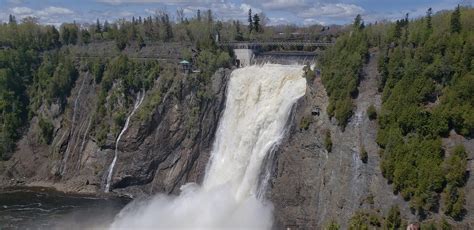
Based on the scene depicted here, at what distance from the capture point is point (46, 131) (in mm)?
84000

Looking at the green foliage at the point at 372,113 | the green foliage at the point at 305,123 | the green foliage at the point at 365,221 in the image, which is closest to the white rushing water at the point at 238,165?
the green foliage at the point at 305,123

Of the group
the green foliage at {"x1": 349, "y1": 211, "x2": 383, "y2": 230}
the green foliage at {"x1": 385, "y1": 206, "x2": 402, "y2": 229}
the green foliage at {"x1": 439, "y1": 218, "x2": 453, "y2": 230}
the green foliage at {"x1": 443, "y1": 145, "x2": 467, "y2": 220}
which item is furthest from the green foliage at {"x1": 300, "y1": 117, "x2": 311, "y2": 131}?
the green foliage at {"x1": 439, "y1": 218, "x2": 453, "y2": 230}

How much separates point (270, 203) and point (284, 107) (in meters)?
13.0

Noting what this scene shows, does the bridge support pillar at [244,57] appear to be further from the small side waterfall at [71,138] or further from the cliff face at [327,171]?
the small side waterfall at [71,138]

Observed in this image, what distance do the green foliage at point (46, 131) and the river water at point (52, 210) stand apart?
34.8 feet

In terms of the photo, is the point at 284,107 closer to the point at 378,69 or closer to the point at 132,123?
the point at 378,69

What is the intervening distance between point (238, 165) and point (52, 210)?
82.0 ft

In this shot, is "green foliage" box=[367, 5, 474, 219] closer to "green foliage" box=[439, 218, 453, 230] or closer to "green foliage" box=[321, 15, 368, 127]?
"green foliage" box=[439, 218, 453, 230]

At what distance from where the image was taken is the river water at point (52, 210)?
2468 inches

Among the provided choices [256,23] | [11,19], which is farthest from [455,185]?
[11,19]

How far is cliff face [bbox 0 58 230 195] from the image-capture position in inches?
2896

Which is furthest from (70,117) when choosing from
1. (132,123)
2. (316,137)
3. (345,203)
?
(345,203)

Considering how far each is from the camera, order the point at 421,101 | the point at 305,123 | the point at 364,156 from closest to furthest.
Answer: the point at 421,101 → the point at 364,156 → the point at 305,123

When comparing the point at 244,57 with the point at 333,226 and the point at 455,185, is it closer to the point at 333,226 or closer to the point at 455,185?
the point at 333,226
